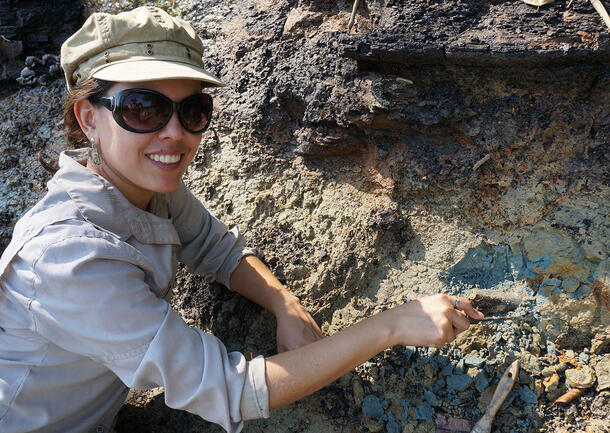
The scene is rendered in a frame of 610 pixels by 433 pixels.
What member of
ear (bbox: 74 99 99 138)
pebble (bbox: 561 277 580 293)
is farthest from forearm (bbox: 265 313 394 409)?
ear (bbox: 74 99 99 138)

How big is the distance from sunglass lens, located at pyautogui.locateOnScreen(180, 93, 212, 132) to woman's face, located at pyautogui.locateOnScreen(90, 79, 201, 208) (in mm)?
21

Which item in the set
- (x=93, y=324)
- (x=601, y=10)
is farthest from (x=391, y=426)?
(x=601, y=10)

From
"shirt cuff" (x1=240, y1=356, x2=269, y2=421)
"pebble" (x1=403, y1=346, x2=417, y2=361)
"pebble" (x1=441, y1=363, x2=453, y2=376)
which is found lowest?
Answer: "pebble" (x1=441, y1=363, x2=453, y2=376)

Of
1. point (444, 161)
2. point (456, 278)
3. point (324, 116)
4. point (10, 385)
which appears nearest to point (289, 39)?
point (324, 116)

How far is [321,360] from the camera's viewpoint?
1731 millimetres

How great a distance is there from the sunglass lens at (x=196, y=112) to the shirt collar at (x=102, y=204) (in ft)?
1.12

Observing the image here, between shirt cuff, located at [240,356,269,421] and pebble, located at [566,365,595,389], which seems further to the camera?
pebble, located at [566,365,595,389]

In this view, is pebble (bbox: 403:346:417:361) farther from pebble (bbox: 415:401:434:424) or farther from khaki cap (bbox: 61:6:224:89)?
khaki cap (bbox: 61:6:224:89)

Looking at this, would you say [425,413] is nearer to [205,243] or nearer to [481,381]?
[481,381]

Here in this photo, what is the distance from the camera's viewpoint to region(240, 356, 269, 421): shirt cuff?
5.42 ft

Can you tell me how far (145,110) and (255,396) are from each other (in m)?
0.95

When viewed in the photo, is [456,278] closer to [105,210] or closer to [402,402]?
[402,402]

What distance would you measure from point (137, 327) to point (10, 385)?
0.56 meters

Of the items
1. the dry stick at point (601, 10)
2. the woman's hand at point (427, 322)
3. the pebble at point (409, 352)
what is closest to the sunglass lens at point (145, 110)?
the woman's hand at point (427, 322)
